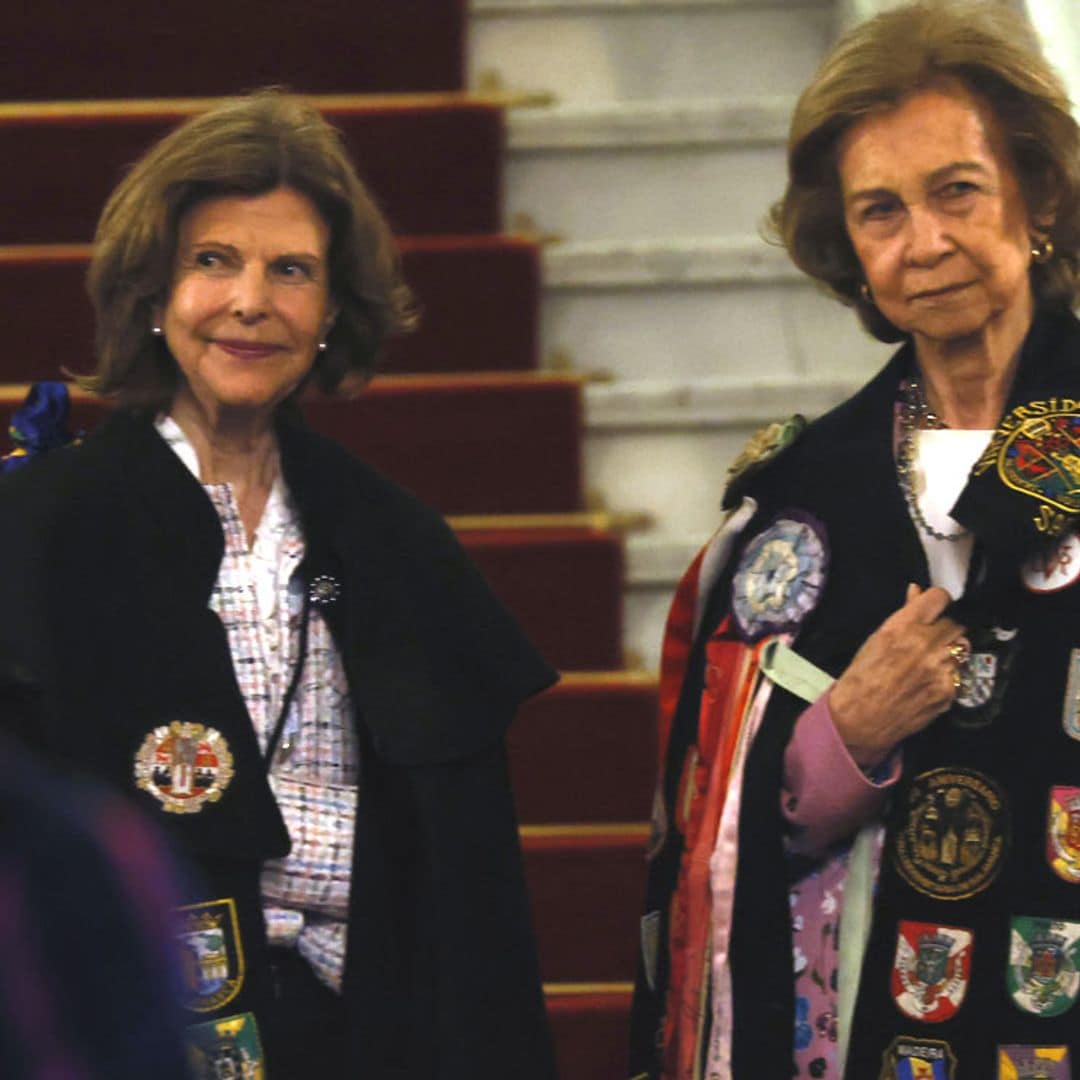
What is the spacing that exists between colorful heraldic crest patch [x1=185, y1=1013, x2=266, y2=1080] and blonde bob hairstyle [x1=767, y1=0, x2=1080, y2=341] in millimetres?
1066

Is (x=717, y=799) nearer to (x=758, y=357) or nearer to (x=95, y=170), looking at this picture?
(x=758, y=357)

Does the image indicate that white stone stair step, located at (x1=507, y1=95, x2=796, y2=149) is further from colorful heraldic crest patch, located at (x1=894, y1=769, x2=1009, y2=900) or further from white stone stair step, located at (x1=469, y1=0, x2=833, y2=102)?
colorful heraldic crest patch, located at (x1=894, y1=769, x2=1009, y2=900)

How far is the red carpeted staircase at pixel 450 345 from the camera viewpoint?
9.43ft

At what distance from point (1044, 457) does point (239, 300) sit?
32.2 inches

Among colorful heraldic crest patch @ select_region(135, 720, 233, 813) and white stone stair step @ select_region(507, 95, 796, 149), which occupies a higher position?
white stone stair step @ select_region(507, 95, 796, 149)

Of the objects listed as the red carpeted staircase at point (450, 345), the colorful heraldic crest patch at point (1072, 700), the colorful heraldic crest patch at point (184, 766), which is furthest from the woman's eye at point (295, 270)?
the red carpeted staircase at point (450, 345)

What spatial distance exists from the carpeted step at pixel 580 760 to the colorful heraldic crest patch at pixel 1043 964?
1.07 metres

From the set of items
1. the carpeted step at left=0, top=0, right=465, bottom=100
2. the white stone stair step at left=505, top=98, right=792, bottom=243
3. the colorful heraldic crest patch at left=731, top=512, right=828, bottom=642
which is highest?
the carpeted step at left=0, top=0, right=465, bottom=100

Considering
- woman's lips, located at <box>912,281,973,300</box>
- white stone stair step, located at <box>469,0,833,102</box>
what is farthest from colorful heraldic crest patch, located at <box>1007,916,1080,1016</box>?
white stone stair step, located at <box>469,0,833,102</box>

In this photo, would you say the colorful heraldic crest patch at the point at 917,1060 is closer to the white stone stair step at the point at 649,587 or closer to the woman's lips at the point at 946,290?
the woman's lips at the point at 946,290

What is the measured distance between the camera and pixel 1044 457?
79.0 inches

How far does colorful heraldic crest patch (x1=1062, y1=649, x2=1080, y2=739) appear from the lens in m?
1.96

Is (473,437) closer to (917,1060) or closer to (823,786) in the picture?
(823,786)

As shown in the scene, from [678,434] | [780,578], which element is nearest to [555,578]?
[678,434]
